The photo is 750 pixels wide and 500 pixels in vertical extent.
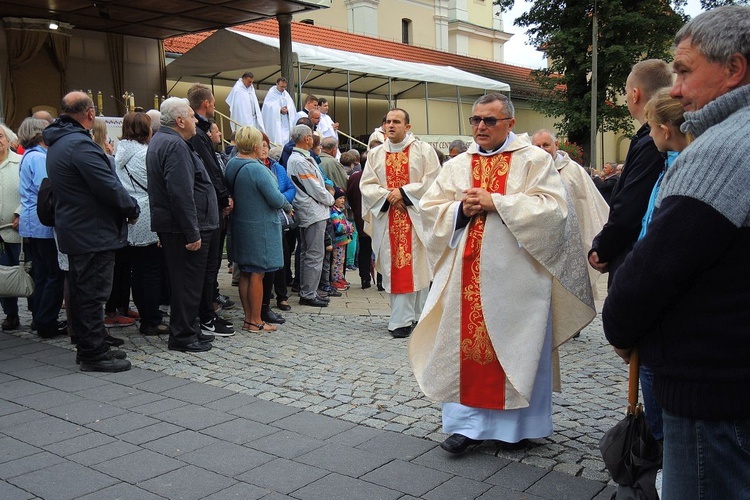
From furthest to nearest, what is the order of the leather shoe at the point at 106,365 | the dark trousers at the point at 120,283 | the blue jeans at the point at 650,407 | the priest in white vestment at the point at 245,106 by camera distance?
the priest in white vestment at the point at 245,106, the dark trousers at the point at 120,283, the leather shoe at the point at 106,365, the blue jeans at the point at 650,407

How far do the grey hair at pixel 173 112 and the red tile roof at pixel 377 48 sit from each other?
11.7 m

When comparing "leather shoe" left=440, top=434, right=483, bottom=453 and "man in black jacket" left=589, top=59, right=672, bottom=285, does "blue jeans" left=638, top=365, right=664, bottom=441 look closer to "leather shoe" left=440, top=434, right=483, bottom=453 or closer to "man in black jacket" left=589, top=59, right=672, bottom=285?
"man in black jacket" left=589, top=59, right=672, bottom=285

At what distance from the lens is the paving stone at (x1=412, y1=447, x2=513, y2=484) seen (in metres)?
3.63

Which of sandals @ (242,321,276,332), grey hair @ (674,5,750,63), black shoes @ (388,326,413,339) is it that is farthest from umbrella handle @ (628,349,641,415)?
sandals @ (242,321,276,332)

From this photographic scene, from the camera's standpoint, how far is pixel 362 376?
5422mm

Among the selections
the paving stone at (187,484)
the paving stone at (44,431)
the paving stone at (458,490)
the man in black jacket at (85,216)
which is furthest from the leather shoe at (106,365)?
the paving stone at (458,490)

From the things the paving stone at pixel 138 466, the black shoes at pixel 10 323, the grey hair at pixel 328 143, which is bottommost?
the paving stone at pixel 138 466

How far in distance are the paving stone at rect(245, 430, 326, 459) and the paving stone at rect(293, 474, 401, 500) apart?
396 millimetres

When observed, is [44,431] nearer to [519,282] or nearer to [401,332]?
[519,282]

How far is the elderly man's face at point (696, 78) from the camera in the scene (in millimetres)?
1889

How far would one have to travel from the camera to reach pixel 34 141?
6.61 metres

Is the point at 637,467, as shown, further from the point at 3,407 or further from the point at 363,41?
the point at 363,41

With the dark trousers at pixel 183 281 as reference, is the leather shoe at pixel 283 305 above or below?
below

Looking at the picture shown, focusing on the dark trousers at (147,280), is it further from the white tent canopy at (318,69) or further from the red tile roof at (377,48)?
the red tile roof at (377,48)
